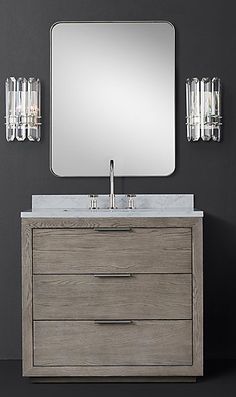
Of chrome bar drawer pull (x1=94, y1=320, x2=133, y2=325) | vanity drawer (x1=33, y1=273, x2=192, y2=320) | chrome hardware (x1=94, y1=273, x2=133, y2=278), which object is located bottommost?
chrome bar drawer pull (x1=94, y1=320, x2=133, y2=325)

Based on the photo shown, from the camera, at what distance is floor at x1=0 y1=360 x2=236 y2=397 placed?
3994mm

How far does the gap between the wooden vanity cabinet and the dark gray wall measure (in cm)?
62

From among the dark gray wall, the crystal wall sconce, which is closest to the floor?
the dark gray wall

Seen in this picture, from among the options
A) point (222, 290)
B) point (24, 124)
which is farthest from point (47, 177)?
point (222, 290)

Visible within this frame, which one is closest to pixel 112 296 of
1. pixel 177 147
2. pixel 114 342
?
pixel 114 342

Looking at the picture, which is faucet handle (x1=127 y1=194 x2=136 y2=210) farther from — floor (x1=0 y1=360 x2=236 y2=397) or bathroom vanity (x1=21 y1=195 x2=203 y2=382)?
floor (x1=0 y1=360 x2=236 y2=397)

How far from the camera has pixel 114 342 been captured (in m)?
4.09

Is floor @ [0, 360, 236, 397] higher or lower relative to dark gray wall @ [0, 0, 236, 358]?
lower

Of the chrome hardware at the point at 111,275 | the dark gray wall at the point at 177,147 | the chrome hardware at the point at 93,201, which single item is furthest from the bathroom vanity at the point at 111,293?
the dark gray wall at the point at 177,147

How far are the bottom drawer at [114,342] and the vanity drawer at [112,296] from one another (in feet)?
0.15

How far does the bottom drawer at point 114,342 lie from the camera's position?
13.4 feet

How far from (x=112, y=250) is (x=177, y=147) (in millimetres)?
903

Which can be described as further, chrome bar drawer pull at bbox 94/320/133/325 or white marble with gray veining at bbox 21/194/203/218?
white marble with gray veining at bbox 21/194/203/218

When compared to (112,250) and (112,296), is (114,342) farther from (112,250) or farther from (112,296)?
(112,250)
